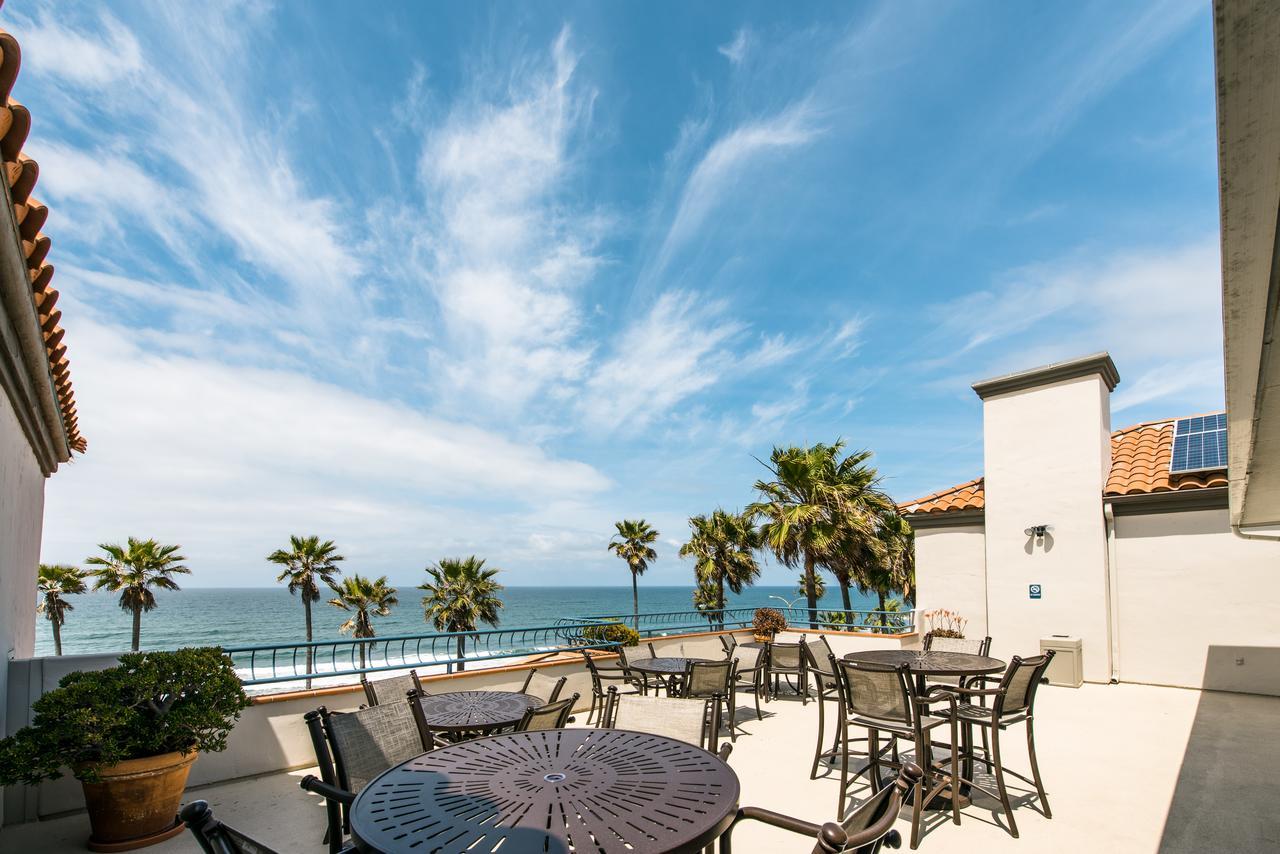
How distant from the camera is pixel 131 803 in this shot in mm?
3662

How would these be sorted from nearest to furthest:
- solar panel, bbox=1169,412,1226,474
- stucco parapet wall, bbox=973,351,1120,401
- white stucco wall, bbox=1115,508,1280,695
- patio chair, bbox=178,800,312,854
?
patio chair, bbox=178,800,312,854 → white stucco wall, bbox=1115,508,1280,695 → solar panel, bbox=1169,412,1226,474 → stucco parapet wall, bbox=973,351,1120,401

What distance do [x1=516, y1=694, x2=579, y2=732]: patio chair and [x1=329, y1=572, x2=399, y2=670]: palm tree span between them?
673 inches

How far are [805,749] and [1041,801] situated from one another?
78.8 inches

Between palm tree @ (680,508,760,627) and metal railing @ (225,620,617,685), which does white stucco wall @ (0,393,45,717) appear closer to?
metal railing @ (225,620,617,685)

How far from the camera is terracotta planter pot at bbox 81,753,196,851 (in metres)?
3.61

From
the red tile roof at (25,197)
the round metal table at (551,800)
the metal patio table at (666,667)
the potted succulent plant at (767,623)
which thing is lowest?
the potted succulent plant at (767,623)

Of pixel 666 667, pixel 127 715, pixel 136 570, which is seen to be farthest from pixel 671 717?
pixel 136 570

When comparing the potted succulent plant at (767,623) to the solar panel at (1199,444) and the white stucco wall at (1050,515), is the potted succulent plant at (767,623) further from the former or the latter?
the solar panel at (1199,444)

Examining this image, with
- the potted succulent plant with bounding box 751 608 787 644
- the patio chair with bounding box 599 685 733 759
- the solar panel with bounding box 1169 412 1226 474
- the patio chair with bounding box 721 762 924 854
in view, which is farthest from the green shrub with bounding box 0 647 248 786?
the solar panel with bounding box 1169 412 1226 474

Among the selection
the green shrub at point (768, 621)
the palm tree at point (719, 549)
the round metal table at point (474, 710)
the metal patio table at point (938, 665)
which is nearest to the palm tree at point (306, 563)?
the palm tree at point (719, 549)

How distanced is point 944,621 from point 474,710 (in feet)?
29.8

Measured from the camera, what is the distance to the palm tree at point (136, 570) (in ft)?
56.7

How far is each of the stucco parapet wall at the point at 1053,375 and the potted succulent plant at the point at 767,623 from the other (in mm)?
5238

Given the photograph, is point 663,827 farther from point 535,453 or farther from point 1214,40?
point 535,453
